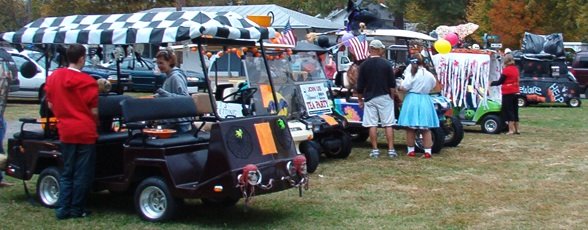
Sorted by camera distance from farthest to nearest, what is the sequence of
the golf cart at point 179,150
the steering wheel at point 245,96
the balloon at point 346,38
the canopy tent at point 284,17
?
the canopy tent at point 284,17 < the balloon at point 346,38 < the steering wheel at point 245,96 < the golf cart at point 179,150

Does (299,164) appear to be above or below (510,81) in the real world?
below

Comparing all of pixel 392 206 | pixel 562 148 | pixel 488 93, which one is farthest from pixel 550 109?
pixel 392 206

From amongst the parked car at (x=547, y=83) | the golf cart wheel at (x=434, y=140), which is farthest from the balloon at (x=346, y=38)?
the parked car at (x=547, y=83)

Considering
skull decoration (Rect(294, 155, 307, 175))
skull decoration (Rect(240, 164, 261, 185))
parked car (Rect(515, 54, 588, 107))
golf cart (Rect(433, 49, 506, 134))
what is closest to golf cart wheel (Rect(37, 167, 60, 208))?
skull decoration (Rect(240, 164, 261, 185))

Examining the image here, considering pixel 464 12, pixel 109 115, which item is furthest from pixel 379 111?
pixel 464 12

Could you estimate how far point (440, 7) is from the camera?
1772 inches

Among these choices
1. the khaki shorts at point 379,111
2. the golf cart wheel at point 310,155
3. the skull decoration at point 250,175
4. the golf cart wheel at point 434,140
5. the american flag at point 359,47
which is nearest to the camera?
the skull decoration at point 250,175

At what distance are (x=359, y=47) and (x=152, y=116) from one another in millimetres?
6591

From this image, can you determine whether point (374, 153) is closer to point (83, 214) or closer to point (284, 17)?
point (83, 214)

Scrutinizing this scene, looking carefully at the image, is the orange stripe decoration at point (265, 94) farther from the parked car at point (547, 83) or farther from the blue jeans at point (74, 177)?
the parked car at point (547, 83)

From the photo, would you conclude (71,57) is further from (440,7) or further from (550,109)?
(440,7)

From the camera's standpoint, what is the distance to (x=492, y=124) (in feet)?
53.2

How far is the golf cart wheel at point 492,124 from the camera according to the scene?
52.7 ft

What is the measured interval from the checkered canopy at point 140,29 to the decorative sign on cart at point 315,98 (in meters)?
3.74
